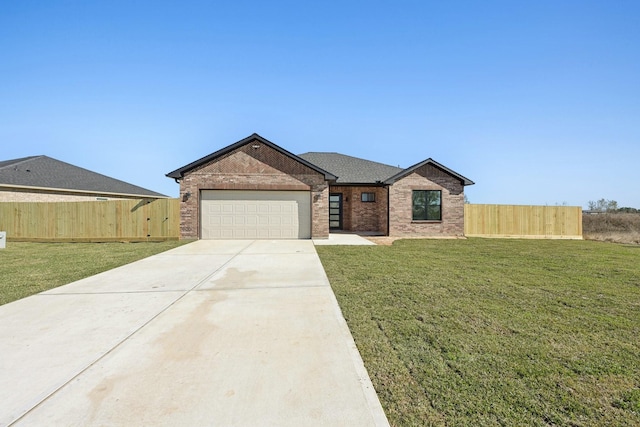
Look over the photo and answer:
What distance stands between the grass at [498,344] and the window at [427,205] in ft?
31.6

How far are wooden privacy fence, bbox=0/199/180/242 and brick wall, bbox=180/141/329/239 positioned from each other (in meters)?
0.79

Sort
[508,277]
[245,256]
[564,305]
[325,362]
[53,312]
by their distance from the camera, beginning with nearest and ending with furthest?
[325,362] < [53,312] < [564,305] < [508,277] < [245,256]

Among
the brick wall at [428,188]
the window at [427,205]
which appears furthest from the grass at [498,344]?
the window at [427,205]

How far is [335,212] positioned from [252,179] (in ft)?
22.1

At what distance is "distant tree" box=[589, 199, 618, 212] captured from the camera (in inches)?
1467

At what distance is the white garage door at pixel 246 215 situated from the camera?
13.4 m

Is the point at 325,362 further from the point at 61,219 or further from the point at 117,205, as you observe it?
the point at 61,219

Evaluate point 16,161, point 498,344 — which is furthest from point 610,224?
point 16,161

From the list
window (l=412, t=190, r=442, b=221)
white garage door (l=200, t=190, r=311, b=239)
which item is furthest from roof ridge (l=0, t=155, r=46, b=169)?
window (l=412, t=190, r=442, b=221)

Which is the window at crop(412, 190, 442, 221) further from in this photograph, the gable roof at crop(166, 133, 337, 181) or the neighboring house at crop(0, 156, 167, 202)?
the neighboring house at crop(0, 156, 167, 202)

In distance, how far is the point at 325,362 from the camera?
2.82 metres

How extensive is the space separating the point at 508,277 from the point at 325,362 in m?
5.49

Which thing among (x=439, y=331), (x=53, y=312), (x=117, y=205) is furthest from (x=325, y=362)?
(x=117, y=205)

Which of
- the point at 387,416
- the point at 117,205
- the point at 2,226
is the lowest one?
the point at 387,416
